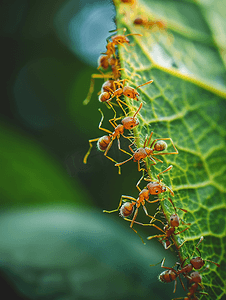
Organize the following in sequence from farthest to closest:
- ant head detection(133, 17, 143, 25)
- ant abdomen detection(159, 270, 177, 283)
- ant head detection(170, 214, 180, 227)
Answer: ant abdomen detection(159, 270, 177, 283), ant head detection(133, 17, 143, 25), ant head detection(170, 214, 180, 227)

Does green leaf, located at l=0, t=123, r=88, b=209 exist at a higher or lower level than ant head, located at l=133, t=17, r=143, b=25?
lower

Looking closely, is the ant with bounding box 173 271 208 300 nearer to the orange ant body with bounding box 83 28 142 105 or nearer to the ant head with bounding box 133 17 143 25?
the orange ant body with bounding box 83 28 142 105

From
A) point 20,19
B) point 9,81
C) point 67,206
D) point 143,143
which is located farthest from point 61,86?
point 143,143

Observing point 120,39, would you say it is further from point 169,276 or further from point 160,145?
point 169,276

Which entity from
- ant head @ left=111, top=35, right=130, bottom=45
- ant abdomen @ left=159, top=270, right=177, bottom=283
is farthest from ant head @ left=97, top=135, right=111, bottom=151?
ant abdomen @ left=159, top=270, right=177, bottom=283

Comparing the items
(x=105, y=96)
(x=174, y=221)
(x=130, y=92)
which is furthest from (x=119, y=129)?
(x=174, y=221)

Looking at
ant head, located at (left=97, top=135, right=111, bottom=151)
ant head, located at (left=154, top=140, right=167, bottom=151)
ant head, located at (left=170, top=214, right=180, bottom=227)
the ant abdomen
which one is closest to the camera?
ant head, located at (left=170, top=214, right=180, bottom=227)

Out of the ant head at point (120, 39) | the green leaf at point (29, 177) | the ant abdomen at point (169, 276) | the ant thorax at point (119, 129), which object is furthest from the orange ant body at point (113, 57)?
the green leaf at point (29, 177)
